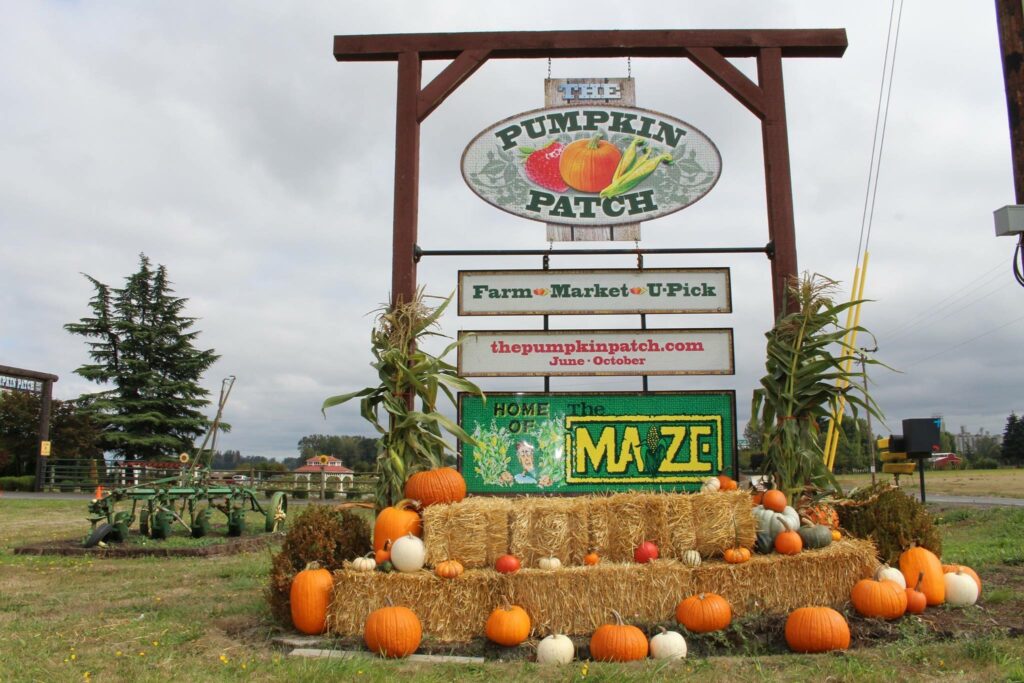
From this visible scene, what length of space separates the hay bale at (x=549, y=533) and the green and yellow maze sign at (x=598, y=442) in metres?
1.43

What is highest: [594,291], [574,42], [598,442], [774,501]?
[574,42]

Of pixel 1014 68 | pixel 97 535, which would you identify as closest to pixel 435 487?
pixel 1014 68

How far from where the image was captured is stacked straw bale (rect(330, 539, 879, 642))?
5582mm

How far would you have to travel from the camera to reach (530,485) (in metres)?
7.51

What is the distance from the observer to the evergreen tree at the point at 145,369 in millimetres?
38156

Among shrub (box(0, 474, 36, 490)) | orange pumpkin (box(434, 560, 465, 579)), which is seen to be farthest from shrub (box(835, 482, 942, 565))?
shrub (box(0, 474, 36, 490))

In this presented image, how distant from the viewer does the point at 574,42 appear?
854 cm

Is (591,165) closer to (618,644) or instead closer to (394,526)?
(394,526)

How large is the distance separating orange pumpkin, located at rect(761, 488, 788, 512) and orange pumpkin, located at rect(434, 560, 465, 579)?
268 cm

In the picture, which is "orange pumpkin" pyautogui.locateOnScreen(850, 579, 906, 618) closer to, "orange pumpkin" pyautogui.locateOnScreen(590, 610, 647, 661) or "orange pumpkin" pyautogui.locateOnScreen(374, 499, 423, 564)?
"orange pumpkin" pyautogui.locateOnScreen(590, 610, 647, 661)

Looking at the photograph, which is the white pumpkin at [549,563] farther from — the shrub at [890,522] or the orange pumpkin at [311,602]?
the shrub at [890,522]

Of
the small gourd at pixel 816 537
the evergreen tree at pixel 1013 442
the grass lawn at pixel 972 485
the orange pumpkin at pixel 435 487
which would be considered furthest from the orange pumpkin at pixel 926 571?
the evergreen tree at pixel 1013 442

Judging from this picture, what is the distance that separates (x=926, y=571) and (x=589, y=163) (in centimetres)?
500

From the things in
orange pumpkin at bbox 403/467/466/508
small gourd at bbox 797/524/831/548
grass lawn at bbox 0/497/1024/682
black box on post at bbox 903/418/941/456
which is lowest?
grass lawn at bbox 0/497/1024/682
